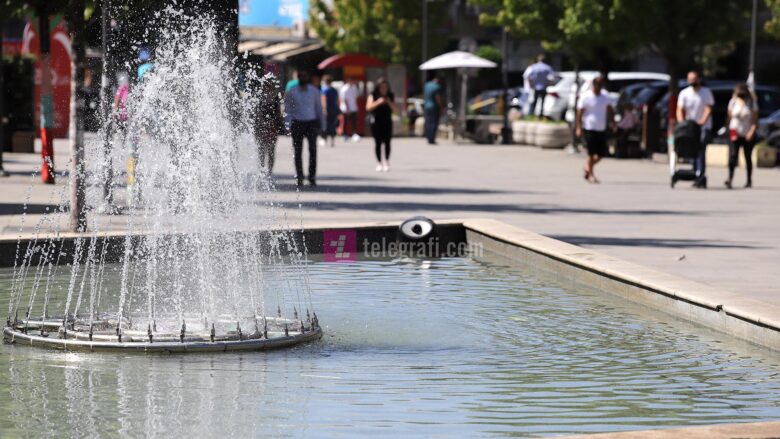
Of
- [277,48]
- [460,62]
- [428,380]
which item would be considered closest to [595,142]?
[428,380]

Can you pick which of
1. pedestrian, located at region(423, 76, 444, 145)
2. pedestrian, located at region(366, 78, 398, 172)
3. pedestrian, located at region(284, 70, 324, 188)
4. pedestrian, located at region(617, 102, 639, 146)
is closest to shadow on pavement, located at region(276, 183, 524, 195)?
pedestrian, located at region(284, 70, 324, 188)

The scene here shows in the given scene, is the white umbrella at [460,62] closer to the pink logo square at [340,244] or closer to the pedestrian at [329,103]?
the pedestrian at [329,103]

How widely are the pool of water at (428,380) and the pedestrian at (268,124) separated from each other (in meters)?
12.2

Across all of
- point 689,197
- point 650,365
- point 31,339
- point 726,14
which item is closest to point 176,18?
point 689,197

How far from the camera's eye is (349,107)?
44.1 meters

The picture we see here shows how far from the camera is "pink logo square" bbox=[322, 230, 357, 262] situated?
1363 cm

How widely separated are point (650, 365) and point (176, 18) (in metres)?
10.7

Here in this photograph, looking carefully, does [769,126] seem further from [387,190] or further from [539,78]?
[387,190]

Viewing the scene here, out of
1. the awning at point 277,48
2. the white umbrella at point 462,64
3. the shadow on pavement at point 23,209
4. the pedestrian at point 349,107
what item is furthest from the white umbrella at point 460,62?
the shadow on pavement at point 23,209

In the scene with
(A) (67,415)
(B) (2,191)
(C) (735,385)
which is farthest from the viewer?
(B) (2,191)

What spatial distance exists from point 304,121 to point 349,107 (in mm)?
20924

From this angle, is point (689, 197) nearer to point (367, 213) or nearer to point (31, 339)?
point (367, 213)

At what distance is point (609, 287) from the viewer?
36.0 feet

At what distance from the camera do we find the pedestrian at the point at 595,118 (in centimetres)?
2430
